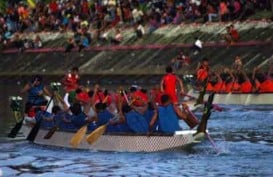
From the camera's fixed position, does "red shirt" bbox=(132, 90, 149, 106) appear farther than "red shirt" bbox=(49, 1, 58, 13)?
No

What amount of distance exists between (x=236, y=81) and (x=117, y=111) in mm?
13418

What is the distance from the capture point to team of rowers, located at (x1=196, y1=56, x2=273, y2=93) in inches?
1495

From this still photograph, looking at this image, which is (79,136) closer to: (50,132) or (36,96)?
(50,132)

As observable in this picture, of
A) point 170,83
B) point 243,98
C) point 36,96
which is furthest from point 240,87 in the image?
point 36,96

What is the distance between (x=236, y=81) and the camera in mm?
39750

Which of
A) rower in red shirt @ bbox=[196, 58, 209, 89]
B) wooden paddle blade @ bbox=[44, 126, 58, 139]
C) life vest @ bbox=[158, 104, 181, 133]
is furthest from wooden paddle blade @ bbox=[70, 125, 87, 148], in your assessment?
rower in red shirt @ bbox=[196, 58, 209, 89]

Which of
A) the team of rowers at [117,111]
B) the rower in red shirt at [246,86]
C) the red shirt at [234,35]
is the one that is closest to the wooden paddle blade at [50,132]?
the team of rowers at [117,111]

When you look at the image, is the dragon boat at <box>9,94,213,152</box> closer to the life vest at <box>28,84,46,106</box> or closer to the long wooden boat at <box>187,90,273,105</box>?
the life vest at <box>28,84,46,106</box>

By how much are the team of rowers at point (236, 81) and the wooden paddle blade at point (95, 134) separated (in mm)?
12555

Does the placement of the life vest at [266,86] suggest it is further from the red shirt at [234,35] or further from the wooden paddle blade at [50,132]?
the red shirt at [234,35]

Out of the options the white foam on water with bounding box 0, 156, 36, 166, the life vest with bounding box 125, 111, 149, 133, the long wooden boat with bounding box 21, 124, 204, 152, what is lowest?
the white foam on water with bounding box 0, 156, 36, 166

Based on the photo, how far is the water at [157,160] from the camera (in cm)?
2339

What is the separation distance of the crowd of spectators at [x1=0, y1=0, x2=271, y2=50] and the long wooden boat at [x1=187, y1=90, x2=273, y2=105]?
1448 cm

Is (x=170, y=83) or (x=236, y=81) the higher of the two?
(x=170, y=83)
